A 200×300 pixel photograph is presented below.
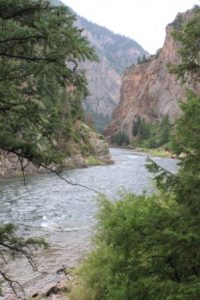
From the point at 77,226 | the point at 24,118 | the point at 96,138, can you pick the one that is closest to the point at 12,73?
the point at 24,118

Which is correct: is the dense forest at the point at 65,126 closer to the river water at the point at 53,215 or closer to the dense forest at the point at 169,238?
the dense forest at the point at 169,238

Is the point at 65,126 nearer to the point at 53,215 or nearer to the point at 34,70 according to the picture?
the point at 34,70

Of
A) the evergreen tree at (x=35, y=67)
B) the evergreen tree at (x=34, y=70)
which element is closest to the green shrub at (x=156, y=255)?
the evergreen tree at (x=34, y=70)

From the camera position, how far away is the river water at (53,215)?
2161 cm

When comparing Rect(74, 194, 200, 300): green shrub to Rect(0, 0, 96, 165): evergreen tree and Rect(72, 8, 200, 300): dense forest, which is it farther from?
Rect(0, 0, 96, 165): evergreen tree

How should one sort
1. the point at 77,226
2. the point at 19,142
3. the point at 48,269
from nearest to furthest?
the point at 19,142 < the point at 48,269 < the point at 77,226

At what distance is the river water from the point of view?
70.9 feet

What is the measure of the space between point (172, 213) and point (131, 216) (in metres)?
0.81

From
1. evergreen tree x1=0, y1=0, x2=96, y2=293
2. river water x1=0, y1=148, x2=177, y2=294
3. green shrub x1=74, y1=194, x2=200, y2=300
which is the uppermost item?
evergreen tree x1=0, y1=0, x2=96, y2=293

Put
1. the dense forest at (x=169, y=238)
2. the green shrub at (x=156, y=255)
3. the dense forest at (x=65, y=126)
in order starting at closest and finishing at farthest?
the green shrub at (x=156, y=255)
the dense forest at (x=169, y=238)
the dense forest at (x=65, y=126)

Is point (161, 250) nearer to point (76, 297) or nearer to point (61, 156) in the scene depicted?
point (61, 156)

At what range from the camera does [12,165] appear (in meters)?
63.8

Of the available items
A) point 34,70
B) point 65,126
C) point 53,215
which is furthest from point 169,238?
point 53,215

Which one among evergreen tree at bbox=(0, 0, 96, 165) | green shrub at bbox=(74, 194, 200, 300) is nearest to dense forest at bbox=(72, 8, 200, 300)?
green shrub at bbox=(74, 194, 200, 300)
